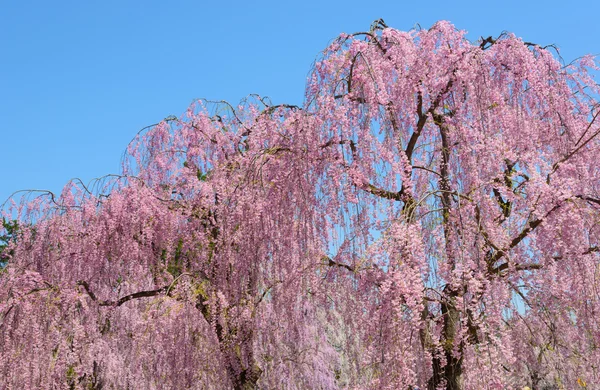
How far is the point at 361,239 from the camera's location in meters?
5.65

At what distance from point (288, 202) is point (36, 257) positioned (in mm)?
4462

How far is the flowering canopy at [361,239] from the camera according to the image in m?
5.21

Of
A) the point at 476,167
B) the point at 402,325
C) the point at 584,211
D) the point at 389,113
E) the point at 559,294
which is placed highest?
the point at 389,113

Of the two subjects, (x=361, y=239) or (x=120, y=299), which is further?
(x=120, y=299)

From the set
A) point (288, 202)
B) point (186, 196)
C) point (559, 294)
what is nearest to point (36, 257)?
point (186, 196)

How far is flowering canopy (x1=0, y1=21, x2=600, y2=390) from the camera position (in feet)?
17.1

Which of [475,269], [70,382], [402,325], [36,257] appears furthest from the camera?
[70,382]

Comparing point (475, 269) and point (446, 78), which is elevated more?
point (446, 78)

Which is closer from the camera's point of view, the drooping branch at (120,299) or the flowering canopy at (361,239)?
the flowering canopy at (361,239)

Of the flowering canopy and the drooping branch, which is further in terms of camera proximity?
the drooping branch

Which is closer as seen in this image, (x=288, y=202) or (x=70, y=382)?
(x=288, y=202)

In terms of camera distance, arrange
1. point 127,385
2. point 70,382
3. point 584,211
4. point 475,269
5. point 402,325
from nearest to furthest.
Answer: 1. point 402,325
2. point 475,269
3. point 584,211
4. point 127,385
5. point 70,382

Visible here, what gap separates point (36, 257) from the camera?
8.60 metres

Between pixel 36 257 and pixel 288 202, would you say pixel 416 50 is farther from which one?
pixel 36 257
